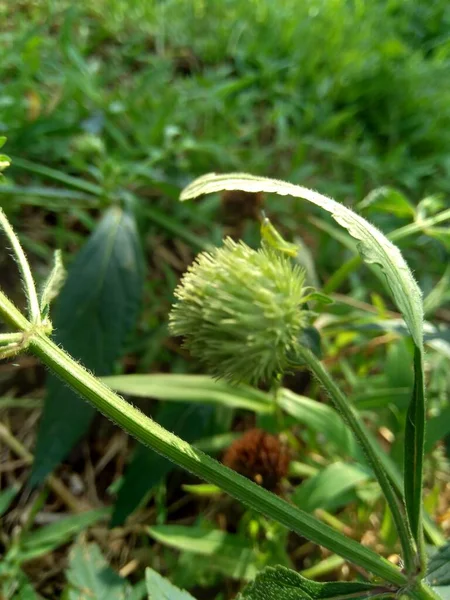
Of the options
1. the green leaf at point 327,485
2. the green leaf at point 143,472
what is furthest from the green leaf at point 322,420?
the green leaf at point 143,472

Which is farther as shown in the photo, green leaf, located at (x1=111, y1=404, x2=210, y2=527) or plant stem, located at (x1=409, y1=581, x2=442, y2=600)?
green leaf, located at (x1=111, y1=404, x2=210, y2=527)

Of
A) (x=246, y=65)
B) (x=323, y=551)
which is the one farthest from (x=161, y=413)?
(x=246, y=65)

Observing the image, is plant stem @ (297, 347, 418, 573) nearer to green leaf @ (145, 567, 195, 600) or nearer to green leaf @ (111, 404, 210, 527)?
green leaf @ (145, 567, 195, 600)

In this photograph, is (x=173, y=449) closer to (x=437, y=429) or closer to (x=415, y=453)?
(x=415, y=453)

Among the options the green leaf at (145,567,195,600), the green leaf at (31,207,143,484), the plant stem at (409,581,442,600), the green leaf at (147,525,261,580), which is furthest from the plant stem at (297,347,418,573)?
the green leaf at (31,207,143,484)

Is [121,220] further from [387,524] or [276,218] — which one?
[387,524]

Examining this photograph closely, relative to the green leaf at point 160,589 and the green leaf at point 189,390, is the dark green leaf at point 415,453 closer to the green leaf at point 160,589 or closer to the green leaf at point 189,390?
the green leaf at point 160,589
